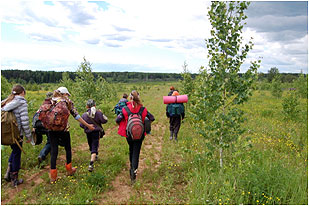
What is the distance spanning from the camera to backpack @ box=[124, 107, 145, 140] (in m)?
5.13

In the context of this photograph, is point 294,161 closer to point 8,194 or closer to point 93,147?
point 93,147

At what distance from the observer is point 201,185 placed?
485 cm

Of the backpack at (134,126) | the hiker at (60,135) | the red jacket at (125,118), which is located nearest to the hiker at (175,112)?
the red jacket at (125,118)

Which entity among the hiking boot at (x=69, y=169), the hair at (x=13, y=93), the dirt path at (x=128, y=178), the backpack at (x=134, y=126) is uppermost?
the hair at (x=13, y=93)

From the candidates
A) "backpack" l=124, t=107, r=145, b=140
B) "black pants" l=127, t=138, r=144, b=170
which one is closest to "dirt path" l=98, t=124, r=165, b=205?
"black pants" l=127, t=138, r=144, b=170

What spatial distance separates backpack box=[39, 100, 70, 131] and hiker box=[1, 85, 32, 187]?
16.0 inches

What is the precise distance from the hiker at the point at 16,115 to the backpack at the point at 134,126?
8.16 ft

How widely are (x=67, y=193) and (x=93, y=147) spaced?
177 centimetres

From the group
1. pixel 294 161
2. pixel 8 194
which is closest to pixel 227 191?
pixel 294 161

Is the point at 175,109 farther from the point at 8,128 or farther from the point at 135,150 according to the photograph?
the point at 8,128

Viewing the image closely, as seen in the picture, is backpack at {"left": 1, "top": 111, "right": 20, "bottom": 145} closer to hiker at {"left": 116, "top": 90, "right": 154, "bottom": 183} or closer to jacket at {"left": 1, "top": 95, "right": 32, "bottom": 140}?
jacket at {"left": 1, "top": 95, "right": 32, "bottom": 140}

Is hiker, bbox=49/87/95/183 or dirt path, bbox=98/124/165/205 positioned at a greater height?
hiker, bbox=49/87/95/183

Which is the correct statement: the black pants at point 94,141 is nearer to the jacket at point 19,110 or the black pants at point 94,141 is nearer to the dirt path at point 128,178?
the dirt path at point 128,178

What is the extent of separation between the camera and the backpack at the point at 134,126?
5.13m
